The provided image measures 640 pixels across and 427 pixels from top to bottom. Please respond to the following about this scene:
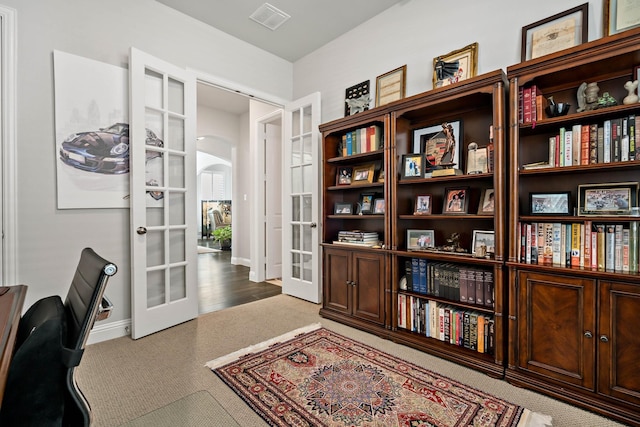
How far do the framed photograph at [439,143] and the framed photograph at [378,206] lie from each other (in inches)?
21.1

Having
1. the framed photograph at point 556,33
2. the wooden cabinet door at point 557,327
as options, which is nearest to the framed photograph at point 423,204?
the wooden cabinet door at point 557,327

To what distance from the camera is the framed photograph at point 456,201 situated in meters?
2.37

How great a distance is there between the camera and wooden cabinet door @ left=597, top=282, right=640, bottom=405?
159cm

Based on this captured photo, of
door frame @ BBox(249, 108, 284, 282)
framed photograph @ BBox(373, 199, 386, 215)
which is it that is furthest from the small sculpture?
door frame @ BBox(249, 108, 284, 282)

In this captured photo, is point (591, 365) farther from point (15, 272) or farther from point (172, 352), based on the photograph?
point (15, 272)

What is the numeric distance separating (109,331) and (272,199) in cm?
272

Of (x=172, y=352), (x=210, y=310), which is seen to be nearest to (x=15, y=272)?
(x=172, y=352)

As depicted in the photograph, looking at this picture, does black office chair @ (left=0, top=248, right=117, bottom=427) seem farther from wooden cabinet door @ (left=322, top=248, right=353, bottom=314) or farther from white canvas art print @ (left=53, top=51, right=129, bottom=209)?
wooden cabinet door @ (left=322, top=248, right=353, bottom=314)

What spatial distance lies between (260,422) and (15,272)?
2095mm

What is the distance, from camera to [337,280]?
3061 millimetres

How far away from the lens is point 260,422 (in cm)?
162

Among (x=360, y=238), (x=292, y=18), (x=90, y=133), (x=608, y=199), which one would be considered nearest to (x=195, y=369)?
(x=360, y=238)

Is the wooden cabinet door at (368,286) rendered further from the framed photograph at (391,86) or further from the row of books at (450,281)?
the framed photograph at (391,86)

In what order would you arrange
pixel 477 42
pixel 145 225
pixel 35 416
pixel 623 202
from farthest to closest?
pixel 145 225 < pixel 477 42 < pixel 623 202 < pixel 35 416
